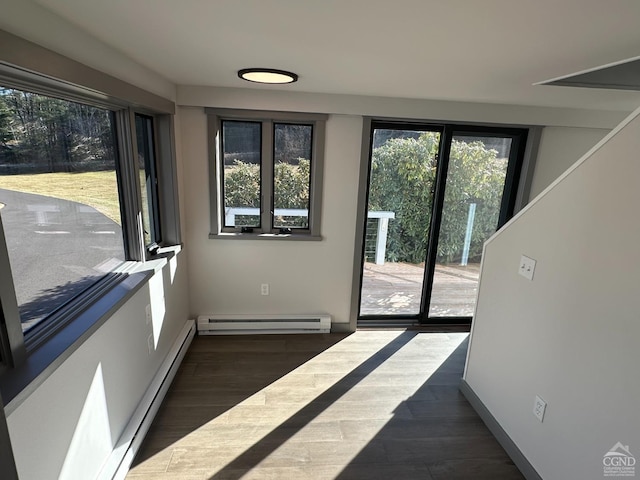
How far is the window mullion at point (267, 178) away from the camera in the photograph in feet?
9.82

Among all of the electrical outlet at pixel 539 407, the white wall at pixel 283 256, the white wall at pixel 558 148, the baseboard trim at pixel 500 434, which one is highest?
the white wall at pixel 558 148

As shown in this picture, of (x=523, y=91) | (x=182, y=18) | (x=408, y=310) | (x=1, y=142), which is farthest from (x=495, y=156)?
(x=1, y=142)

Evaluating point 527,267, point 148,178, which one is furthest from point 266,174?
point 527,267

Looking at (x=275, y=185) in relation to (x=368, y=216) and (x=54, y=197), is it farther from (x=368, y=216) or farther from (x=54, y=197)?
(x=54, y=197)

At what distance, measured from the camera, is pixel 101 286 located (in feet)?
6.08

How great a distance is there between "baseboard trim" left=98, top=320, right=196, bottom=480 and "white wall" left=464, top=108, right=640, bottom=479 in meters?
2.18

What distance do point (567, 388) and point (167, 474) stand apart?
2077mm

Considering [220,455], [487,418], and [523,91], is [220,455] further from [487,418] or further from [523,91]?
[523,91]

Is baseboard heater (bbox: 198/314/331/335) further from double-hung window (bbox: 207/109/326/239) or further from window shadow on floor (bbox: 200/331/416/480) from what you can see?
double-hung window (bbox: 207/109/326/239)

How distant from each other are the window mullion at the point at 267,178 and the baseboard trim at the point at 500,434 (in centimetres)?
210

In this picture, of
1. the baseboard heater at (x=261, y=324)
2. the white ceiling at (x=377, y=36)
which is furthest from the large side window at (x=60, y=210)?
the baseboard heater at (x=261, y=324)

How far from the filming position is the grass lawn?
4.31 ft

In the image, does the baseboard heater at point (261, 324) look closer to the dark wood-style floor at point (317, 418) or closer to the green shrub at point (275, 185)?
the dark wood-style floor at point (317, 418)

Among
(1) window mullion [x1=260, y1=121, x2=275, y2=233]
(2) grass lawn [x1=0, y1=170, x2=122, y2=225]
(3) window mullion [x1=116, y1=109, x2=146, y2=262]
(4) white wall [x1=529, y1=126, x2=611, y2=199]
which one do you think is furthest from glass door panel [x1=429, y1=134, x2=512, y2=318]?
A: (2) grass lawn [x1=0, y1=170, x2=122, y2=225]
